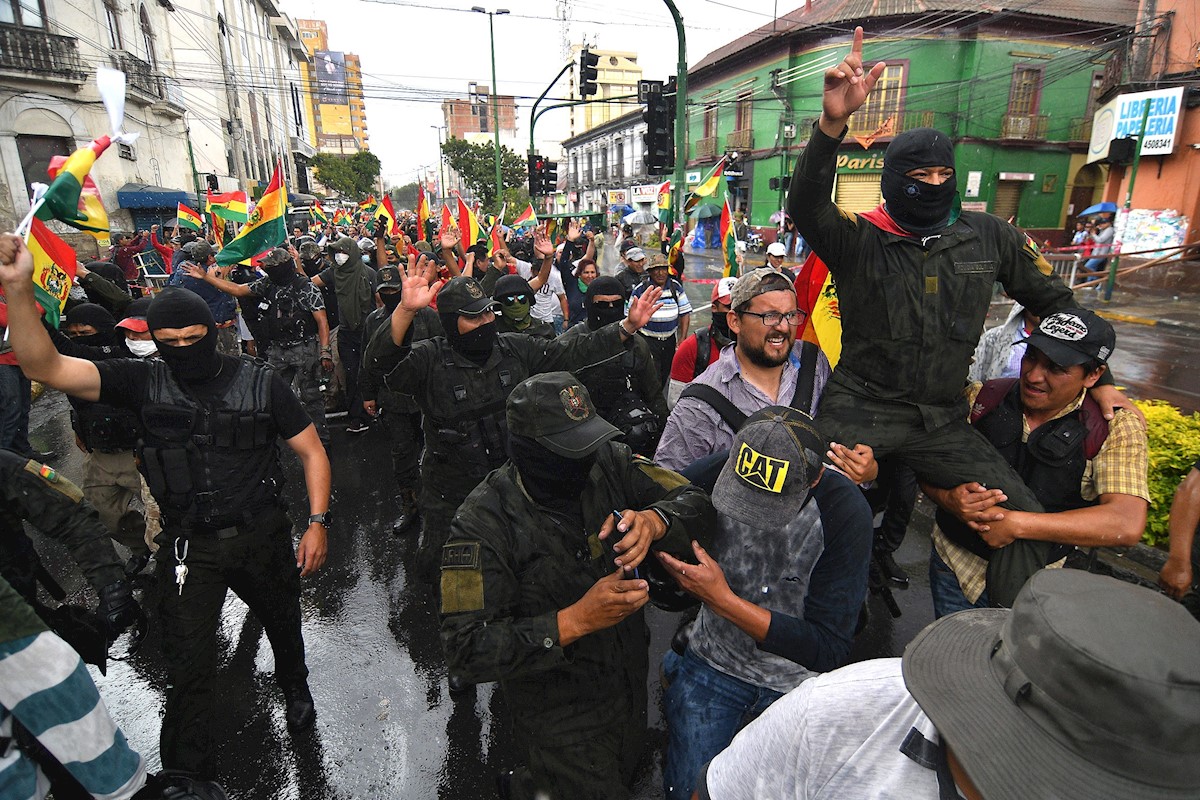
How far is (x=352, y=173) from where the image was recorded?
51875 millimetres

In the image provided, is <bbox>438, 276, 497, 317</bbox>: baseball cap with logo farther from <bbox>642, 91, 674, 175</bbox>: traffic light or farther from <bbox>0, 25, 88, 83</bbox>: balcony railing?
<bbox>0, 25, 88, 83</bbox>: balcony railing

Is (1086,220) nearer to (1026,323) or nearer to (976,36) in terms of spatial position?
(976,36)

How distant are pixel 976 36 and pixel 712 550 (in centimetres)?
3356

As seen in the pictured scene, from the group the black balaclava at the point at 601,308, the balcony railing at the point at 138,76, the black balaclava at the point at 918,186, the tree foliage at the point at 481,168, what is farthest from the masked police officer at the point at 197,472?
the tree foliage at the point at 481,168

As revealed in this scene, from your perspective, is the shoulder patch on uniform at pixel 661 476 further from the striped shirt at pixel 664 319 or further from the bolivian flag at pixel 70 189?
the striped shirt at pixel 664 319

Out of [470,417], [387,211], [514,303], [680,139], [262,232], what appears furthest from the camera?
[680,139]

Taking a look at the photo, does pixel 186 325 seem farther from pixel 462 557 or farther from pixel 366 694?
pixel 366 694

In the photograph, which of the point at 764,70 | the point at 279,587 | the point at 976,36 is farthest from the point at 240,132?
the point at 279,587

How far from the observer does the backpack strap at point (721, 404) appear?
271 cm

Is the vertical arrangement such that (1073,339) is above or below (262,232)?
below

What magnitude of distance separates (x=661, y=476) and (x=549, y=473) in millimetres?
400

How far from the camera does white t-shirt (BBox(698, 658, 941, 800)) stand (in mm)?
1038

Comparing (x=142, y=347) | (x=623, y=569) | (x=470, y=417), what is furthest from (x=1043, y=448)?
(x=142, y=347)

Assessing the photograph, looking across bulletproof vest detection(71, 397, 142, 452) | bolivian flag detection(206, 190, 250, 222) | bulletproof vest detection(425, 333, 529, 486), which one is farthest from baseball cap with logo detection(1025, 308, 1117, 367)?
bolivian flag detection(206, 190, 250, 222)
